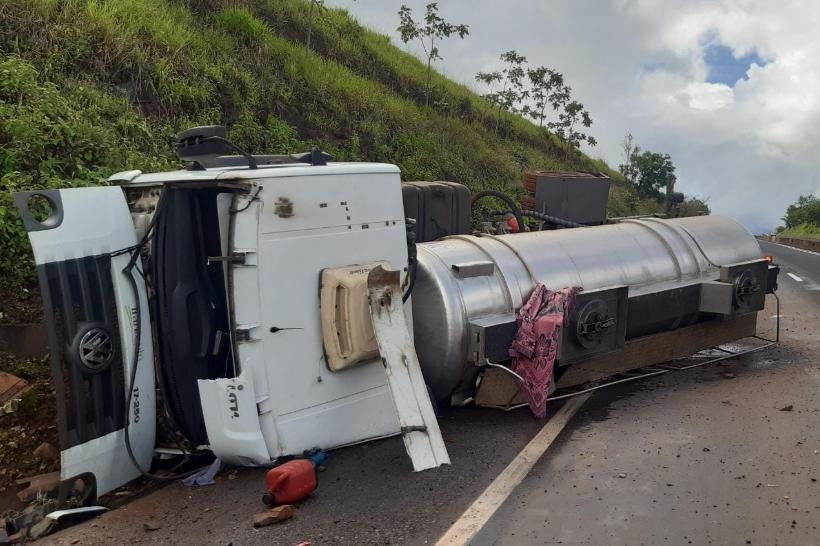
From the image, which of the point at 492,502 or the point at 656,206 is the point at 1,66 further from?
the point at 656,206

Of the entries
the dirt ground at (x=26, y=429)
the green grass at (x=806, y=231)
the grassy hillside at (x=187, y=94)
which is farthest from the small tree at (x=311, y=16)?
the green grass at (x=806, y=231)

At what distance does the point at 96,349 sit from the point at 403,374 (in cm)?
177

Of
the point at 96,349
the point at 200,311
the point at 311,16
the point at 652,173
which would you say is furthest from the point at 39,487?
the point at 652,173

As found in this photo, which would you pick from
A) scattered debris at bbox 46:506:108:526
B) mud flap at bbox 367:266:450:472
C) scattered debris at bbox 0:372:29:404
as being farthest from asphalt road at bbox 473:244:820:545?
scattered debris at bbox 0:372:29:404

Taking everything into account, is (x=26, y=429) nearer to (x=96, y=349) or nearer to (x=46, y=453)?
(x=46, y=453)

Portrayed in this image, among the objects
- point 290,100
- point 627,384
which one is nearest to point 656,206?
point 290,100

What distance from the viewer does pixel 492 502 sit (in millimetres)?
3807

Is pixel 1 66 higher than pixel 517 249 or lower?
higher

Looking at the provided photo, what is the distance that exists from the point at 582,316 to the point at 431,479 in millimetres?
1950

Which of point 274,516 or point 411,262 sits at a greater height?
point 411,262

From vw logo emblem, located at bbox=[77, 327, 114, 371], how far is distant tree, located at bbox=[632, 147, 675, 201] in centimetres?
3060

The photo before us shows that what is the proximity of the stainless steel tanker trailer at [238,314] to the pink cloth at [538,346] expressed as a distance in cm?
21

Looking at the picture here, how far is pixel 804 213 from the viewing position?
1800 inches

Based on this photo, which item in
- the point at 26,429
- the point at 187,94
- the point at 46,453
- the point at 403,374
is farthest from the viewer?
A: the point at 187,94
